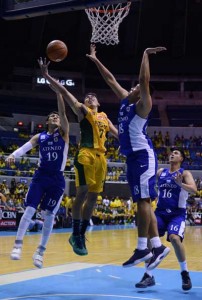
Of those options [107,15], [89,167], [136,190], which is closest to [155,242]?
[136,190]

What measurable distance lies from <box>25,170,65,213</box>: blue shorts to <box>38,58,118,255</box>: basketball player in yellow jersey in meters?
0.36

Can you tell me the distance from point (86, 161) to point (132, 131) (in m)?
1.05

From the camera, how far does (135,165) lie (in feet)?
17.7

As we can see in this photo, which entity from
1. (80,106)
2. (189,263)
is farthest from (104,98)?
(80,106)

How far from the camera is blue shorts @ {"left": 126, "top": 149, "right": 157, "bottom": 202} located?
17.4ft

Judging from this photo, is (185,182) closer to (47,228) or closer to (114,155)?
(47,228)

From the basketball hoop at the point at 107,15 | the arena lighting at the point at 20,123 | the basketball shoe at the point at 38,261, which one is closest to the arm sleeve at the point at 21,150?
the basketball shoe at the point at 38,261

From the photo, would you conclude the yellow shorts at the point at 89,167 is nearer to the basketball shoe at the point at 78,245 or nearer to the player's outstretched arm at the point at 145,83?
the basketball shoe at the point at 78,245

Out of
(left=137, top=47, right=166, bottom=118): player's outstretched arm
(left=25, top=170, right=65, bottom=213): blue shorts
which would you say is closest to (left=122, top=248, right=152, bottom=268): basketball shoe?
(left=137, top=47, right=166, bottom=118): player's outstretched arm

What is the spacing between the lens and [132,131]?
5414 millimetres

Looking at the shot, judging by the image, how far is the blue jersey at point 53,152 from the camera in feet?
21.1

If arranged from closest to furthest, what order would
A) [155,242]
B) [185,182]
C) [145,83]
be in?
1. [145,83]
2. [155,242]
3. [185,182]

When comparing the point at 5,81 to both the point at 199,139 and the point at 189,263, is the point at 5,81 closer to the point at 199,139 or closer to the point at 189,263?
the point at 199,139

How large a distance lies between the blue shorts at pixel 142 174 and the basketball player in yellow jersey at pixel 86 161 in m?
0.93
